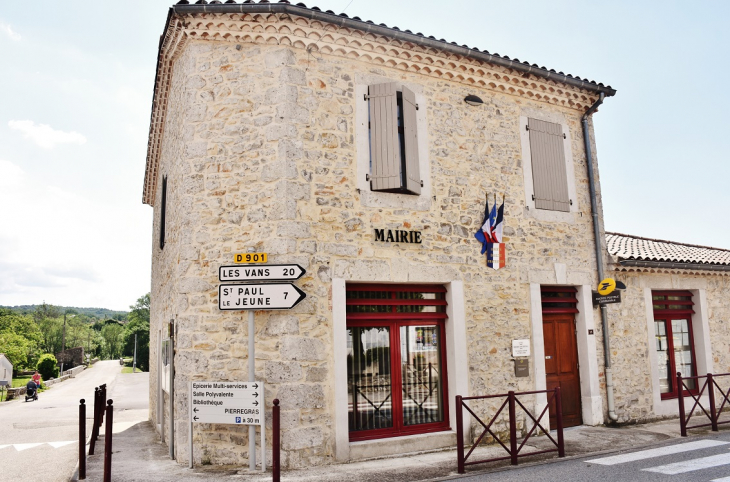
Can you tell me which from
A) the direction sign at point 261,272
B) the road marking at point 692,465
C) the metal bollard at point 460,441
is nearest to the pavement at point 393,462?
the metal bollard at point 460,441

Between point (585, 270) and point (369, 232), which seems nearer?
point (369, 232)

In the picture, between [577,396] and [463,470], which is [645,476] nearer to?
[463,470]

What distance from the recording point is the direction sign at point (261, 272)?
614cm

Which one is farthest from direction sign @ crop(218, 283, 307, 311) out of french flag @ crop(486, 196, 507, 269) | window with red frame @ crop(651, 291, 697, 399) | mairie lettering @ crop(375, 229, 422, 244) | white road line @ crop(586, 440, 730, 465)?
window with red frame @ crop(651, 291, 697, 399)

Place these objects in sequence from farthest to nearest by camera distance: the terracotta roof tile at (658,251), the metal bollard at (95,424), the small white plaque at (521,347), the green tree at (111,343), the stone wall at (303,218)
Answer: the green tree at (111,343)
the terracotta roof tile at (658,251)
the small white plaque at (521,347)
the metal bollard at (95,424)
the stone wall at (303,218)

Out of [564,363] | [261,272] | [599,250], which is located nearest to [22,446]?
[261,272]

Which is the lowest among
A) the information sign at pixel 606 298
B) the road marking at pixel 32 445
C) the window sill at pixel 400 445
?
the road marking at pixel 32 445

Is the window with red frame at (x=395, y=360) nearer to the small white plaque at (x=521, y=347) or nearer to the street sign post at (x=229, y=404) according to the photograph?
the small white plaque at (x=521, y=347)

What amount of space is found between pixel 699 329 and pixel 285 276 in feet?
29.4

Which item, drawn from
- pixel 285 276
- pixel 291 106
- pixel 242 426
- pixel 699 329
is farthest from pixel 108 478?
pixel 699 329

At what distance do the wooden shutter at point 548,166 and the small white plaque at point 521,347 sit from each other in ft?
7.51

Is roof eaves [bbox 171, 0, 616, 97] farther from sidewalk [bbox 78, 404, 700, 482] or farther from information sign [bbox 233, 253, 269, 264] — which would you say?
sidewalk [bbox 78, 404, 700, 482]

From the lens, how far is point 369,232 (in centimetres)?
727

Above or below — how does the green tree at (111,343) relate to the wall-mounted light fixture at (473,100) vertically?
below
